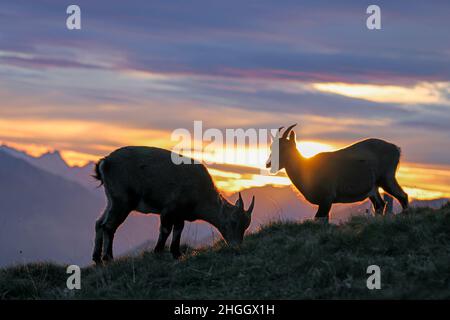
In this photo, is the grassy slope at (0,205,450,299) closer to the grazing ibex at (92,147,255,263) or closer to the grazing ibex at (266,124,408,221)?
the grazing ibex at (92,147,255,263)

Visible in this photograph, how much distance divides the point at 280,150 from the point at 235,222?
3.98m

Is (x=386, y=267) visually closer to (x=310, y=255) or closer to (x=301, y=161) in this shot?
(x=310, y=255)

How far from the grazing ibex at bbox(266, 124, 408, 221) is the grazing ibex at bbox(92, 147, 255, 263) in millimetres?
3333

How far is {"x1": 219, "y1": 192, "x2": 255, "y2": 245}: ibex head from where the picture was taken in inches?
649

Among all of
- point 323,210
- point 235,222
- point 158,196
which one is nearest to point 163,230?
point 158,196

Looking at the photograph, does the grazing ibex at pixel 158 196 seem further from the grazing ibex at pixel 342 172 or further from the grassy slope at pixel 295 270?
the grazing ibex at pixel 342 172

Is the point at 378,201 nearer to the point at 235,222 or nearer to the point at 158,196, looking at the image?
the point at 235,222

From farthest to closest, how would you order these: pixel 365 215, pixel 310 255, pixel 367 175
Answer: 1. pixel 367 175
2. pixel 365 215
3. pixel 310 255

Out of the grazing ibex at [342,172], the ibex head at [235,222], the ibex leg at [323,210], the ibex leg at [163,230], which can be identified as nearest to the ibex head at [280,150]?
the grazing ibex at [342,172]

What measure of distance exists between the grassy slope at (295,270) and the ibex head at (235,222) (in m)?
1.44
